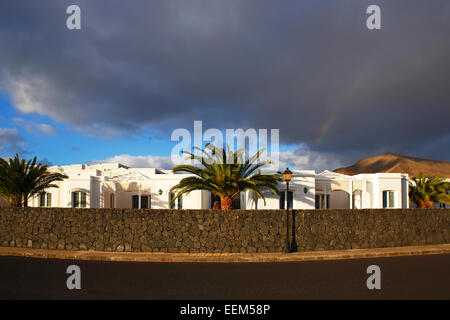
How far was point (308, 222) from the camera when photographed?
49.1 ft

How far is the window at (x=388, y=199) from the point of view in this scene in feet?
83.1

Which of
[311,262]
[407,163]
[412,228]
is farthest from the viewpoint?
[407,163]

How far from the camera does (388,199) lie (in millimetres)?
25391

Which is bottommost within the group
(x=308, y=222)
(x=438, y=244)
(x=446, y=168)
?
(x=438, y=244)

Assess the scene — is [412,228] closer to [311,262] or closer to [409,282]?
[311,262]

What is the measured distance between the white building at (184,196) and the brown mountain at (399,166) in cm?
7317

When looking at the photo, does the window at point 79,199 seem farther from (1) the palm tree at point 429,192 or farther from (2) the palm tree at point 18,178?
(1) the palm tree at point 429,192

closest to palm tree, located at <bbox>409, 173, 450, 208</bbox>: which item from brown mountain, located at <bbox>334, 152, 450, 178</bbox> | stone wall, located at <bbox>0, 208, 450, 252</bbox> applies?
stone wall, located at <bbox>0, 208, 450, 252</bbox>

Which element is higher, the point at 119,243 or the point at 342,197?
the point at 342,197

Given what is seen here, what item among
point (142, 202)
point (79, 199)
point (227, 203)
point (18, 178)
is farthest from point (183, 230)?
point (142, 202)

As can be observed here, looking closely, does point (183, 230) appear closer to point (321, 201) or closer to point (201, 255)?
point (201, 255)

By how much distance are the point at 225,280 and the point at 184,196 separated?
15034mm

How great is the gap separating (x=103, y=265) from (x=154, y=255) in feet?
7.36
